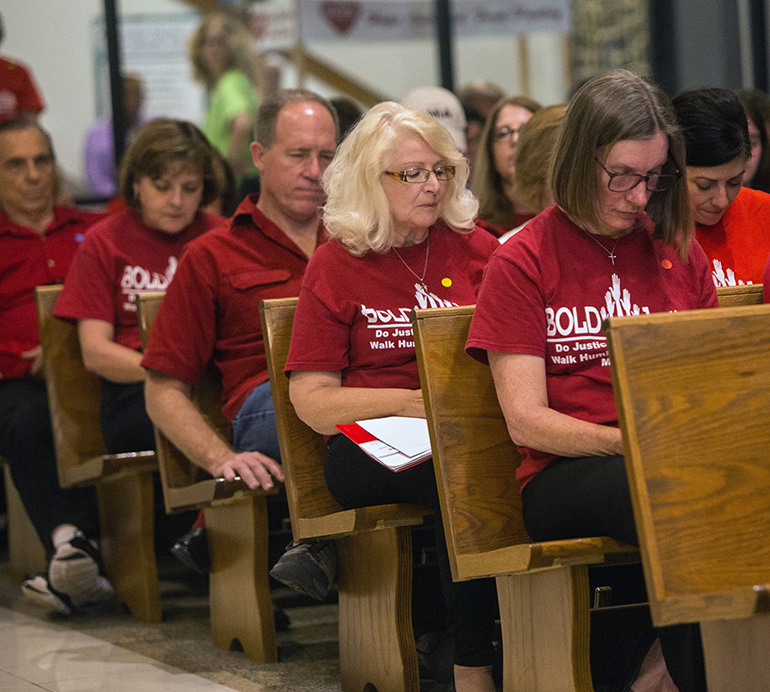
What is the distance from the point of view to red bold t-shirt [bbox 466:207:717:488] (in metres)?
2.23

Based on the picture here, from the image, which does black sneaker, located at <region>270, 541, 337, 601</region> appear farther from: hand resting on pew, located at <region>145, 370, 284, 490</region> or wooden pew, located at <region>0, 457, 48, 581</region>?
wooden pew, located at <region>0, 457, 48, 581</region>

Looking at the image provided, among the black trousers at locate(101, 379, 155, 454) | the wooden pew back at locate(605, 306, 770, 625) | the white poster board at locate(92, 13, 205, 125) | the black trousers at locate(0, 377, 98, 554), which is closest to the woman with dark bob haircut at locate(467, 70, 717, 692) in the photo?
the wooden pew back at locate(605, 306, 770, 625)

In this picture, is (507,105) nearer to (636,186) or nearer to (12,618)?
(636,186)

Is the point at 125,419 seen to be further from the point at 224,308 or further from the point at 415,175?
the point at 415,175

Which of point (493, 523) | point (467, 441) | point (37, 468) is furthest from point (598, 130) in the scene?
point (37, 468)

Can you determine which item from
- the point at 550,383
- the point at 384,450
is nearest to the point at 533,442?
the point at 550,383

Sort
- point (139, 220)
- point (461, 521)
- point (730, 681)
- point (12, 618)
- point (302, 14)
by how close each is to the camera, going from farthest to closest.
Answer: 1. point (302, 14)
2. point (139, 220)
3. point (12, 618)
4. point (461, 521)
5. point (730, 681)

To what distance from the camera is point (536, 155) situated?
3.19 m

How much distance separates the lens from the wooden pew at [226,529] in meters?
3.12

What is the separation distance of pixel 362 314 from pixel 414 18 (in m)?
5.06

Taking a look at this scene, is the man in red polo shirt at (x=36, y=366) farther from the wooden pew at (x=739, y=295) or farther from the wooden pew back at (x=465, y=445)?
the wooden pew at (x=739, y=295)

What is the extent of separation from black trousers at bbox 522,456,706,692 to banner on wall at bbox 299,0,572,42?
5.47 meters

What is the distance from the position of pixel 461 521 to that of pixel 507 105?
86.8 inches

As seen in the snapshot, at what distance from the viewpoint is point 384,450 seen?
2.47 metres
